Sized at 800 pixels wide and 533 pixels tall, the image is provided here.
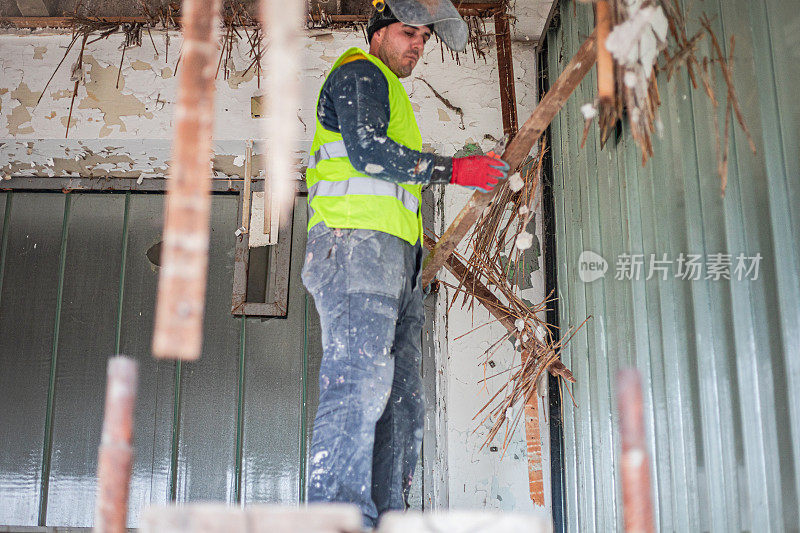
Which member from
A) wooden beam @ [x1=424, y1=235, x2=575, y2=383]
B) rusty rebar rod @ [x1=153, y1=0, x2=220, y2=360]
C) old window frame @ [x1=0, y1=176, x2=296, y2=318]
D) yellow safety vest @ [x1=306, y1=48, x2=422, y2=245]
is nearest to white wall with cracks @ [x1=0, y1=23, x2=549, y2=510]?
old window frame @ [x1=0, y1=176, x2=296, y2=318]

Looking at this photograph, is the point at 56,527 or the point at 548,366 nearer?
the point at 548,366

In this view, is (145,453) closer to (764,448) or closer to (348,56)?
(348,56)

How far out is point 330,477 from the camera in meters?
1.89

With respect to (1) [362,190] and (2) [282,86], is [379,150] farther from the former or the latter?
(2) [282,86]

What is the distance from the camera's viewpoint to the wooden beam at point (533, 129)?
1.79 meters

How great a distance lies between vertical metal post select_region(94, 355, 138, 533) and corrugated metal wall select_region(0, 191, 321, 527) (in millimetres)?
2444

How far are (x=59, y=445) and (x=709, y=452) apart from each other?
2.74 m

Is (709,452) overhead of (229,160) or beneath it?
beneath

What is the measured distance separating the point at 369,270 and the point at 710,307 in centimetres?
84

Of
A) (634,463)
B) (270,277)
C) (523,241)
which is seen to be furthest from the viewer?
(270,277)

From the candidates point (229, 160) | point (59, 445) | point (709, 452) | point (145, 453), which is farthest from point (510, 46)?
point (59, 445)

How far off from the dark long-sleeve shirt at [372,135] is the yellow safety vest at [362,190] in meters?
0.06

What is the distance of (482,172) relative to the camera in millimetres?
2020

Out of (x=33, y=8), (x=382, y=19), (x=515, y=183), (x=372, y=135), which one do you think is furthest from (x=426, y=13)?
(x=33, y=8)
